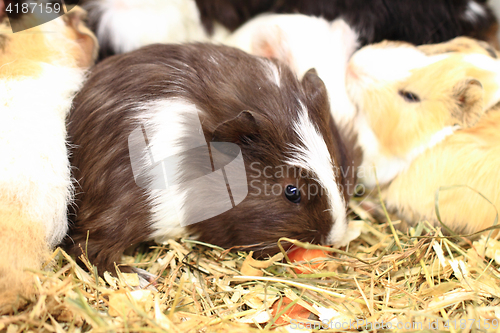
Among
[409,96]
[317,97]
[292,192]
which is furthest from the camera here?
[409,96]

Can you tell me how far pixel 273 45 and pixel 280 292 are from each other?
1412 millimetres

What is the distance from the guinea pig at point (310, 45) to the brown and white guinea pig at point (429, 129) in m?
0.10

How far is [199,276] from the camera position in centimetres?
178

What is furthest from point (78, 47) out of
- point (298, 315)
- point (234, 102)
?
point (298, 315)

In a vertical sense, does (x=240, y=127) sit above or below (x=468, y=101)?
above

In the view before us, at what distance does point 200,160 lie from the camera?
1.61 meters

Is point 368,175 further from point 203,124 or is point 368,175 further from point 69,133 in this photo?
point 69,133

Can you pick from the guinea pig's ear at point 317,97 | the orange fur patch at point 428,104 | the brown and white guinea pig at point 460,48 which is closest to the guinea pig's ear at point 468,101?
the orange fur patch at point 428,104

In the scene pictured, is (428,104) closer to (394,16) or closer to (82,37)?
(394,16)

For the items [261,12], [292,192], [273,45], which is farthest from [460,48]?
[292,192]

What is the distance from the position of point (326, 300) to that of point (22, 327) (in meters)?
1.14

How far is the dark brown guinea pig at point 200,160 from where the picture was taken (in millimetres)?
1591

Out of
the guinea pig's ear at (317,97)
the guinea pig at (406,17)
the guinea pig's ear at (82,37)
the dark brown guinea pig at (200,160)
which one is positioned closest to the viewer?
the dark brown guinea pig at (200,160)

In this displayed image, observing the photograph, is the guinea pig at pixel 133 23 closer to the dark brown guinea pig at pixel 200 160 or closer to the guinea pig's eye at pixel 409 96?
the dark brown guinea pig at pixel 200 160
